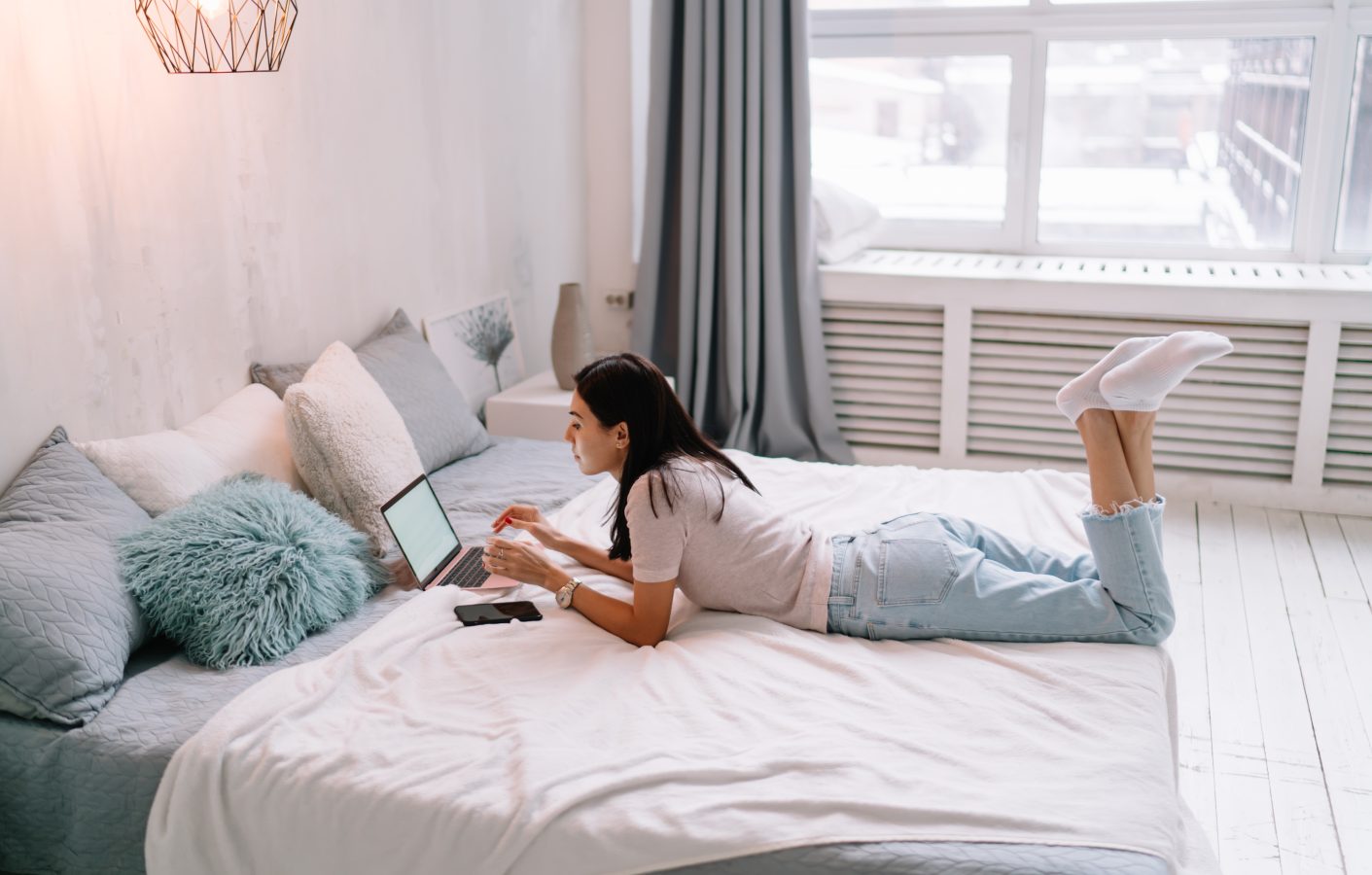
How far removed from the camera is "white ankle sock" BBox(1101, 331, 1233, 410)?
1.96 m

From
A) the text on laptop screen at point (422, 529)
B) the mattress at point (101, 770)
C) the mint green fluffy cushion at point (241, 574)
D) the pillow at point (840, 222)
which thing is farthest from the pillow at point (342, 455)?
the pillow at point (840, 222)

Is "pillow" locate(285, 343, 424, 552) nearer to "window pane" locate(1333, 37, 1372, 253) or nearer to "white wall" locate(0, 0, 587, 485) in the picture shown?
"white wall" locate(0, 0, 587, 485)

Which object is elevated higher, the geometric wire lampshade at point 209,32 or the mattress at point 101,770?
the geometric wire lampshade at point 209,32

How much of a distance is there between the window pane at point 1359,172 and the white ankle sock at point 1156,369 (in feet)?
7.06

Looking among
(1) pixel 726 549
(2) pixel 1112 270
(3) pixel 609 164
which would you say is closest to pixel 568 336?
(3) pixel 609 164

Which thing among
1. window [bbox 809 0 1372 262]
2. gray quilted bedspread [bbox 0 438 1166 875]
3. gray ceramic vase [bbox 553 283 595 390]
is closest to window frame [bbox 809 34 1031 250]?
window [bbox 809 0 1372 262]

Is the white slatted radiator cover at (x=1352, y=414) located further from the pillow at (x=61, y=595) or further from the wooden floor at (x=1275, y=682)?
the pillow at (x=61, y=595)

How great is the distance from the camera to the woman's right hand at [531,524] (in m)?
2.24

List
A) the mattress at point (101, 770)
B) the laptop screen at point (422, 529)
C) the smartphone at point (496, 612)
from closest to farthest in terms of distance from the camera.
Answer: the mattress at point (101, 770) → the smartphone at point (496, 612) → the laptop screen at point (422, 529)

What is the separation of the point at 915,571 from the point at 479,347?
1.85 meters

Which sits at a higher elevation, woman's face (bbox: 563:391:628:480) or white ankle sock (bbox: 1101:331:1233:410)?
white ankle sock (bbox: 1101:331:1233:410)

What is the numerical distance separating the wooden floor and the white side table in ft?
4.79

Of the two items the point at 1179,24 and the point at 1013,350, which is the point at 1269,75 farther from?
the point at 1013,350

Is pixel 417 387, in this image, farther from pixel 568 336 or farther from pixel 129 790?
pixel 129 790
